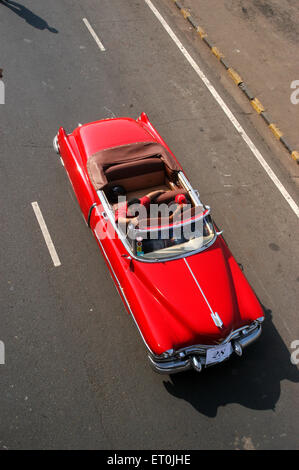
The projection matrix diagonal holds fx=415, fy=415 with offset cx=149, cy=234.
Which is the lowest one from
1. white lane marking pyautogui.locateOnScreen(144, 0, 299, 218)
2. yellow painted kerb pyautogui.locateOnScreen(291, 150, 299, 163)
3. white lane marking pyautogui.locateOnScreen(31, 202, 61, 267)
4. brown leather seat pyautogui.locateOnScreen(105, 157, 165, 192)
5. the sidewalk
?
white lane marking pyautogui.locateOnScreen(31, 202, 61, 267)

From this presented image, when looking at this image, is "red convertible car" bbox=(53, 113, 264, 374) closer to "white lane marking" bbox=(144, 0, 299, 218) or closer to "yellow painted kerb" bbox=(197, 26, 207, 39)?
"white lane marking" bbox=(144, 0, 299, 218)

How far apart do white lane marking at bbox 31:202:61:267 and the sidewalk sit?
5.64 m

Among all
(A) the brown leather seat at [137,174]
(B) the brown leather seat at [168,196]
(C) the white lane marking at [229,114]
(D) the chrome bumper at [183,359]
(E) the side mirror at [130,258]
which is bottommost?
(D) the chrome bumper at [183,359]

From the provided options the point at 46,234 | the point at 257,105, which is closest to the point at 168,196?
the point at 46,234

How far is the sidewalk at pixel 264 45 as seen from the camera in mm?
10070

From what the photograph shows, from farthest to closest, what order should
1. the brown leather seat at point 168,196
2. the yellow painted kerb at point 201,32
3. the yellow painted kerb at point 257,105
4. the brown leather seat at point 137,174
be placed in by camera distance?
1. the yellow painted kerb at point 201,32
2. the yellow painted kerb at point 257,105
3. the brown leather seat at point 137,174
4. the brown leather seat at point 168,196

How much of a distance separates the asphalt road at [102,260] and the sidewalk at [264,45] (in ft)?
2.38

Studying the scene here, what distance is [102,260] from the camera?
24.4 feet

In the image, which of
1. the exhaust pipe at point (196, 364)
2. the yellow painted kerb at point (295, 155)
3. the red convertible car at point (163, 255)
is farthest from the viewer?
the yellow painted kerb at point (295, 155)

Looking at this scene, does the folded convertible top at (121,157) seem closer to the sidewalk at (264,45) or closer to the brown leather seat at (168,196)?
the brown leather seat at (168,196)

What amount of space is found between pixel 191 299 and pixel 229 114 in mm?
5570

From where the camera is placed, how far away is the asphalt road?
19.5 feet

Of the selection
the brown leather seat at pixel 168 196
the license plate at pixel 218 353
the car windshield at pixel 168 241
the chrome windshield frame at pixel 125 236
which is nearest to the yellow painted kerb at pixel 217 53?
the chrome windshield frame at pixel 125 236

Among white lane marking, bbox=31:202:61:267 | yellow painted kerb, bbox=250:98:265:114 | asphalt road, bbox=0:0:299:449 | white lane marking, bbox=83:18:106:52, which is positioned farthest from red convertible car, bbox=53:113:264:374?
white lane marking, bbox=83:18:106:52
